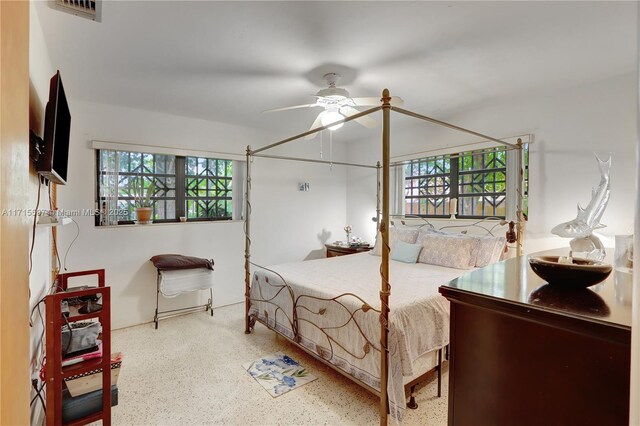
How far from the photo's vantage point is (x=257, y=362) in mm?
2494

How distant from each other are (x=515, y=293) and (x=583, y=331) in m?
0.22

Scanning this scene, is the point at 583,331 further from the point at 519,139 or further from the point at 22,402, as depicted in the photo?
the point at 519,139

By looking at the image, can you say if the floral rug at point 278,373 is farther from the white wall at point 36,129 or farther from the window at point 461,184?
the window at point 461,184

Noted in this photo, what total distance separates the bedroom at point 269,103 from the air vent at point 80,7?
2.6 inches

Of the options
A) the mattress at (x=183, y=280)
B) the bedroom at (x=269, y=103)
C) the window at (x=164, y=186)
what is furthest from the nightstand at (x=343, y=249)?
the mattress at (x=183, y=280)

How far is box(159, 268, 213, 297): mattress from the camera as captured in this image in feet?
10.3

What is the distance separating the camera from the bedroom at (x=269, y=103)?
5.62 ft

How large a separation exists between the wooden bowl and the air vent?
2.37 meters

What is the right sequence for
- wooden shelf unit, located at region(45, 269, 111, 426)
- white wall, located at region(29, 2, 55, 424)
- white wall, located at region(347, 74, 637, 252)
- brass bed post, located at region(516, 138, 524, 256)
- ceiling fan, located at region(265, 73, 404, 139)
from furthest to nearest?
brass bed post, located at region(516, 138, 524, 256) < white wall, located at region(347, 74, 637, 252) < ceiling fan, located at region(265, 73, 404, 139) < white wall, located at region(29, 2, 55, 424) < wooden shelf unit, located at region(45, 269, 111, 426)

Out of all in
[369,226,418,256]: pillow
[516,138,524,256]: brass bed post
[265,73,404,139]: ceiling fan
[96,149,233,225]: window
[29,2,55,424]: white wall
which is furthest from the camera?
[369,226,418,256]: pillow

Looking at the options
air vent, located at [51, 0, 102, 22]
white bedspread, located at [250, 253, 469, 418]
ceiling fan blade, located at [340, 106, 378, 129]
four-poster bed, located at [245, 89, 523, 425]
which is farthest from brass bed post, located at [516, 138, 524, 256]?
air vent, located at [51, 0, 102, 22]

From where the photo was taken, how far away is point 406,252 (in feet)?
11.1

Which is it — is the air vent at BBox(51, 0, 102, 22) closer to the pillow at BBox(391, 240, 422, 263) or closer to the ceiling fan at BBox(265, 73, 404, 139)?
the ceiling fan at BBox(265, 73, 404, 139)

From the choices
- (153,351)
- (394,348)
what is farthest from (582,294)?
(153,351)
